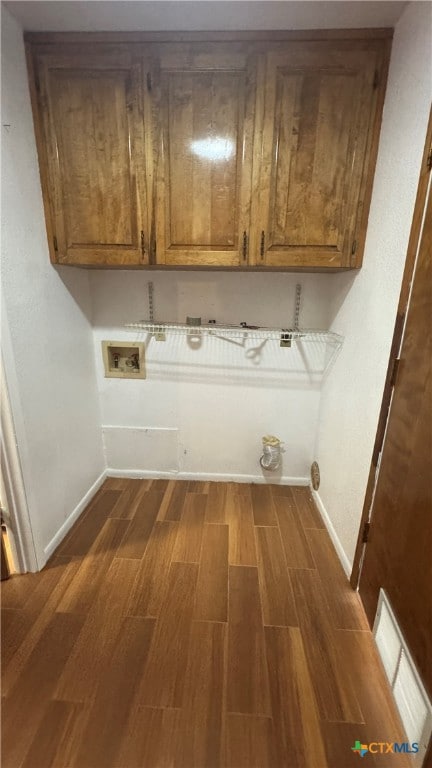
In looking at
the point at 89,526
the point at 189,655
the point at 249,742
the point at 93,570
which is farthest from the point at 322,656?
the point at 89,526

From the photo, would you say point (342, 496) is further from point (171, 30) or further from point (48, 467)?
point (171, 30)

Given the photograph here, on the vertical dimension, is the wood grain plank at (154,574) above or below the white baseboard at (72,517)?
below

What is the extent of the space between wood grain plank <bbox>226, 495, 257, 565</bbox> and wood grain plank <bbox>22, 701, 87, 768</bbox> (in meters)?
0.85

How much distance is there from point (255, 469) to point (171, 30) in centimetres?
243

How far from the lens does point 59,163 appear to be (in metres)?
1.50

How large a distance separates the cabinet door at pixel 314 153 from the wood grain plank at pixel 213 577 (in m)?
1.56

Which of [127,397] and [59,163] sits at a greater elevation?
[59,163]

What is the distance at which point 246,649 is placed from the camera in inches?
49.3

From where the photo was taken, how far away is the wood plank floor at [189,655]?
3.23 ft

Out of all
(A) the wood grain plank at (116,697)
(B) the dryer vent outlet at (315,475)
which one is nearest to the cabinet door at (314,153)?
(B) the dryer vent outlet at (315,475)

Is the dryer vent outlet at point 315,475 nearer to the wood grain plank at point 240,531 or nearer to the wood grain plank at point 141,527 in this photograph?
the wood grain plank at point 240,531

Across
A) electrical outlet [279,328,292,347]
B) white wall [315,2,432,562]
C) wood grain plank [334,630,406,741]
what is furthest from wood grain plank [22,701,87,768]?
electrical outlet [279,328,292,347]

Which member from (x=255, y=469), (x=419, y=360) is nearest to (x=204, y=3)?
(x=419, y=360)

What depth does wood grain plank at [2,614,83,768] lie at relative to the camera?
3.21 ft
